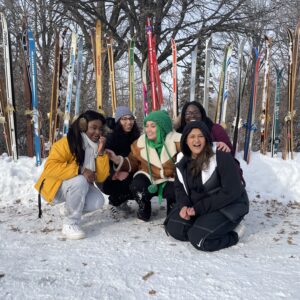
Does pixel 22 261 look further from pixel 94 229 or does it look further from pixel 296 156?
pixel 296 156

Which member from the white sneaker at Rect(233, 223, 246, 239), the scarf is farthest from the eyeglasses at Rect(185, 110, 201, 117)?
the white sneaker at Rect(233, 223, 246, 239)

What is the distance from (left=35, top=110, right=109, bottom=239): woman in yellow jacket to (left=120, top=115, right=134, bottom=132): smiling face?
0.38 metres

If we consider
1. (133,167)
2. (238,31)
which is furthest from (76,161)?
(238,31)

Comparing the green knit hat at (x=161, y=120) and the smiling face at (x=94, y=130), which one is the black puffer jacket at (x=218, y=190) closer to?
the green knit hat at (x=161, y=120)

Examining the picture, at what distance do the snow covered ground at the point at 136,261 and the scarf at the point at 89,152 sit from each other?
534 mm

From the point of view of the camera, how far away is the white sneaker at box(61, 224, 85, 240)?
2336 millimetres

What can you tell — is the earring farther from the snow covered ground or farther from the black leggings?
the black leggings

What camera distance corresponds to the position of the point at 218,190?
2201 mm

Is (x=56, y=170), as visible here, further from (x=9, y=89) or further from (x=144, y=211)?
(x=9, y=89)

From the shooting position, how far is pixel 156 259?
2.02 metres

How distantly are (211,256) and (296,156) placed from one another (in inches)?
125

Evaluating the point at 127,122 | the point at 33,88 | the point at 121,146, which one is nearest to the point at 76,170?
the point at 121,146

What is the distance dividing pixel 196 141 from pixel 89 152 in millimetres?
914

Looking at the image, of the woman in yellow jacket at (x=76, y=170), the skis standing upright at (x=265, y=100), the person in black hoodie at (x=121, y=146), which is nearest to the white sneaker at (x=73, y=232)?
the woman in yellow jacket at (x=76, y=170)
